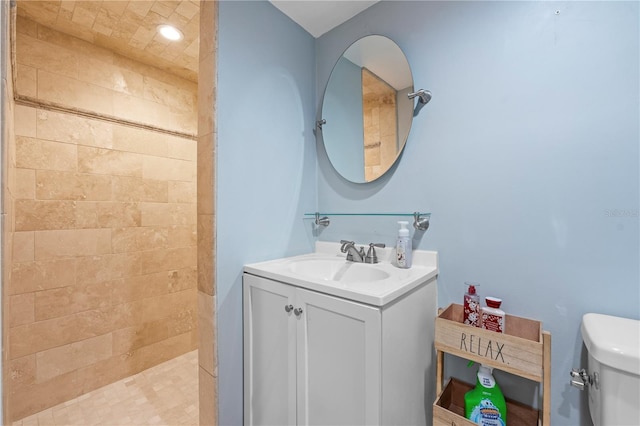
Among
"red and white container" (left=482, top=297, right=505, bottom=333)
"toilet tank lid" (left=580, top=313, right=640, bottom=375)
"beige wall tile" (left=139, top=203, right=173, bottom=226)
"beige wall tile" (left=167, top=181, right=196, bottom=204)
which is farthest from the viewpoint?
"beige wall tile" (left=167, top=181, right=196, bottom=204)

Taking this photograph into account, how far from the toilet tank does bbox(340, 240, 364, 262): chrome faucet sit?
0.81m

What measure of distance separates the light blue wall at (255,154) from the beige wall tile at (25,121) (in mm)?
1196

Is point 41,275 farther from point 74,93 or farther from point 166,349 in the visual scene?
point 74,93

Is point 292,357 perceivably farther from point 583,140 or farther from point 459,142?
point 583,140

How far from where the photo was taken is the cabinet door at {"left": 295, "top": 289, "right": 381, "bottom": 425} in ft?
2.60

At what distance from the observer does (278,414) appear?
107 cm

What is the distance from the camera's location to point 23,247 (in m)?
1.46

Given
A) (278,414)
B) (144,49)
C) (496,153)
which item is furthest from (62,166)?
(496,153)

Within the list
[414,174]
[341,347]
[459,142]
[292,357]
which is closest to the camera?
[341,347]

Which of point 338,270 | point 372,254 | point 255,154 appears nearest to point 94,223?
point 255,154

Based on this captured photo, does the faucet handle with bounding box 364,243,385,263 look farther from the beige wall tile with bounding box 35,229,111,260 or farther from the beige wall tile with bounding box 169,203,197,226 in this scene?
the beige wall tile with bounding box 35,229,111,260

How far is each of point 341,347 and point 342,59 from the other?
56.3 inches

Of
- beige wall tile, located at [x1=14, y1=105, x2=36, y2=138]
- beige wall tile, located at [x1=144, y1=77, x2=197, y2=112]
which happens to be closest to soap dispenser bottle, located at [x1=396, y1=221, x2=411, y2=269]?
beige wall tile, located at [x1=144, y1=77, x2=197, y2=112]

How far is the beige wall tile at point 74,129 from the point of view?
1.53 metres
